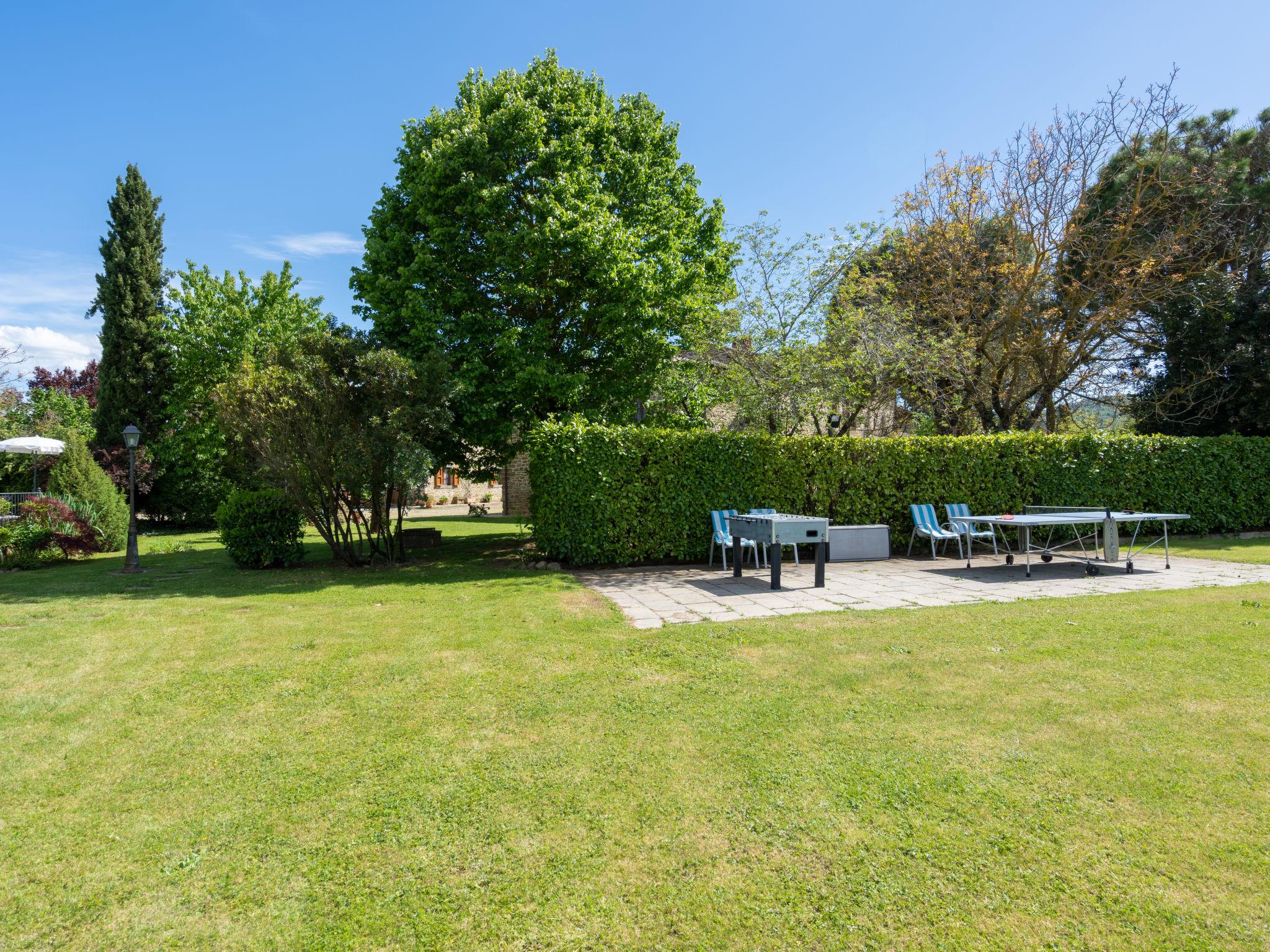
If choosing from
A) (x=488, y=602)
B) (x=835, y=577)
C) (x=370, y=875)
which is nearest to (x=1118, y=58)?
(x=835, y=577)

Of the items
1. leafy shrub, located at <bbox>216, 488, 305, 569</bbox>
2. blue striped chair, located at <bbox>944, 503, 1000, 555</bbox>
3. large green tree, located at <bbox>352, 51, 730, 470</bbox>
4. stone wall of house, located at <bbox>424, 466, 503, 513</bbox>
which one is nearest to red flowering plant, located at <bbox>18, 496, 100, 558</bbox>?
leafy shrub, located at <bbox>216, 488, 305, 569</bbox>

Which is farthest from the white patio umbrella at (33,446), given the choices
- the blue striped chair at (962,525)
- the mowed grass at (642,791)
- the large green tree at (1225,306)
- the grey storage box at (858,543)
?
the large green tree at (1225,306)

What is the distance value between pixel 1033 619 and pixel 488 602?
237 inches

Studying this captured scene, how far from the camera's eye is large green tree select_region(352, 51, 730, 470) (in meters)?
11.8

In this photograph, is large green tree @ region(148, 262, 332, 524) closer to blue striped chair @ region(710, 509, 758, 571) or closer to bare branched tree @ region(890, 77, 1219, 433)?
blue striped chair @ region(710, 509, 758, 571)

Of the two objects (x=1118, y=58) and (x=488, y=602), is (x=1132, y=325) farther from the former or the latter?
(x=488, y=602)

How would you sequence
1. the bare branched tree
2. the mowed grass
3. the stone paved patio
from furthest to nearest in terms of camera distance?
1. the bare branched tree
2. the stone paved patio
3. the mowed grass

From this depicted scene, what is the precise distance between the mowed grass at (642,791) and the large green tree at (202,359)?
760 inches

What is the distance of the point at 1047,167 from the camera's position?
52.7 ft

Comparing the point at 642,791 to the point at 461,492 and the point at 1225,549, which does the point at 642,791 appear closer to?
the point at 1225,549

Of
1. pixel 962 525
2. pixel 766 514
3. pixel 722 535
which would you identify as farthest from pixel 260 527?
pixel 962 525

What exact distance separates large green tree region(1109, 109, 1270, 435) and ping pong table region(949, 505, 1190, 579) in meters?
Answer: 5.96

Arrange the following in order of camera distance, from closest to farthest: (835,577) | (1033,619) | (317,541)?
1. (1033,619)
2. (835,577)
3. (317,541)

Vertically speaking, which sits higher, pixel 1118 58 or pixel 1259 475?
pixel 1118 58
